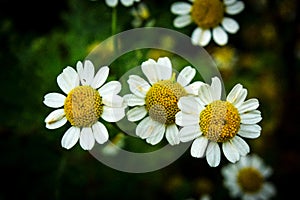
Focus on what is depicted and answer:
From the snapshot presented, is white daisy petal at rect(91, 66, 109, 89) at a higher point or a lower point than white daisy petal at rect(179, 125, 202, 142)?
higher

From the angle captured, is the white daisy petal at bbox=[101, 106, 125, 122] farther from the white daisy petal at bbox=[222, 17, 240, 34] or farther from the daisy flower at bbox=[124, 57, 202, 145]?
the white daisy petal at bbox=[222, 17, 240, 34]

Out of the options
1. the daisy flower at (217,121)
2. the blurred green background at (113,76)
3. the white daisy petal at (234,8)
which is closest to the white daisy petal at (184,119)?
the daisy flower at (217,121)

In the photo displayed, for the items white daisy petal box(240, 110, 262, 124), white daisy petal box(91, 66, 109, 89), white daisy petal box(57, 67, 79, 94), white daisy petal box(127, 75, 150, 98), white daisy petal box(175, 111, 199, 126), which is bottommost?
white daisy petal box(240, 110, 262, 124)

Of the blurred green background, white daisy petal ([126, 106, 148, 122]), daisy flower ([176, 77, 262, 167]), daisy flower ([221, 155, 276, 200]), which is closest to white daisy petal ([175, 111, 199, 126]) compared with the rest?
daisy flower ([176, 77, 262, 167])

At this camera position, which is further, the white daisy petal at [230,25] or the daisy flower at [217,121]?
the white daisy petal at [230,25]

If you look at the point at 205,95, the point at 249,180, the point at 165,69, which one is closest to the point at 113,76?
the point at 165,69

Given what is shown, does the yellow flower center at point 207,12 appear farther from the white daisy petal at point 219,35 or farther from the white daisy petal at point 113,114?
the white daisy petal at point 113,114
